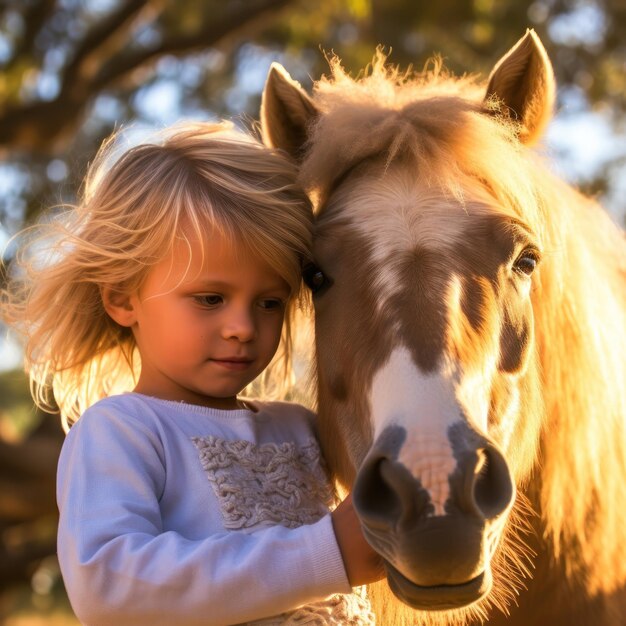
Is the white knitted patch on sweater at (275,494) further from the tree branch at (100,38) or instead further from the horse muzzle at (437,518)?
the tree branch at (100,38)

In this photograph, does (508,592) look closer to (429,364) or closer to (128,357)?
(429,364)

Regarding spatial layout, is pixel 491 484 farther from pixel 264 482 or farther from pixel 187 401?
pixel 187 401

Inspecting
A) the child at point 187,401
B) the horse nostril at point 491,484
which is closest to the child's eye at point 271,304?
the child at point 187,401

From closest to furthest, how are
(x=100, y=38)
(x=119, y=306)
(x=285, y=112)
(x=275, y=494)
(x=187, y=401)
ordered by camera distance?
(x=275, y=494)
(x=187, y=401)
(x=119, y=306)
(x=285, y=112)
(x=100, y=38)

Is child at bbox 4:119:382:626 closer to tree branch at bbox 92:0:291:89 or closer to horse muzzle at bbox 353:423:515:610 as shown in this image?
horse muzzle at bbox 353:423:515:610

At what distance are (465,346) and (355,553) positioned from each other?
0.52m

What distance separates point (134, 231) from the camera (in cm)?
234

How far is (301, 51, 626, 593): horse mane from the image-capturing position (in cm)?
249

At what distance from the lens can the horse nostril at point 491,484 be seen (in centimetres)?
176

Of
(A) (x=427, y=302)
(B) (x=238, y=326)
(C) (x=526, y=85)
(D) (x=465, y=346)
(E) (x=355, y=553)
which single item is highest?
(C) (x=526, y=85)

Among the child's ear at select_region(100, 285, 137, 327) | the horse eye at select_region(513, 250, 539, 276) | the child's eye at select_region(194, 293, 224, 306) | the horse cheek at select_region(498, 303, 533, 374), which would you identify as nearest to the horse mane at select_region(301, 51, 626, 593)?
the horse eye at select_region(513, 250, 539, 276)

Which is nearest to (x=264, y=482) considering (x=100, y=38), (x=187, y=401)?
(x=187, y=401)

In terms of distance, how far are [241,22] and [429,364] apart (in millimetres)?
7424

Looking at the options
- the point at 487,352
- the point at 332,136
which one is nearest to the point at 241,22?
the point at 332,136
